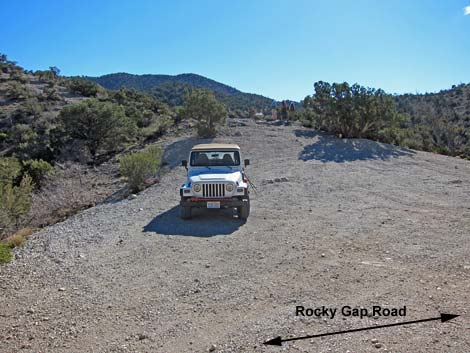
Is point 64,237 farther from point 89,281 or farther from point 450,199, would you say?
point 450,199

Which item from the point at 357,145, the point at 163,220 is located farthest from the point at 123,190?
the point at 357,145

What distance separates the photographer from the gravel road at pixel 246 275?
13.8 ft

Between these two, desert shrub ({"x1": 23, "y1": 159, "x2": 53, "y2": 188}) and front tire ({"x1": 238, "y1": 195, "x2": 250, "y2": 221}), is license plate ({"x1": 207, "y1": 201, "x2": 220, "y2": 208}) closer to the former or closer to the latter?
front tire ({"x1": 238, "y1": 195, "x2": 250, "y2": 221})

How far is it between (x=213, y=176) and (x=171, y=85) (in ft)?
251

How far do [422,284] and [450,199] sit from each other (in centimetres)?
669

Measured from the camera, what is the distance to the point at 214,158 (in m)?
10.4

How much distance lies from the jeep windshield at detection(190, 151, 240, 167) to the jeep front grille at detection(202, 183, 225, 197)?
3.94 feet

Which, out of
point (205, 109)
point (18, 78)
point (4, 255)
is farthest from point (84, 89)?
point (4, 255)

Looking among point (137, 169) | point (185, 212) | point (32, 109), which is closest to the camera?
point (185, 212)

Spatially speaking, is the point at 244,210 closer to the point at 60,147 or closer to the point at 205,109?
the point at 205,109

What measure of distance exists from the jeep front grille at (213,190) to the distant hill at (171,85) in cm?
6270

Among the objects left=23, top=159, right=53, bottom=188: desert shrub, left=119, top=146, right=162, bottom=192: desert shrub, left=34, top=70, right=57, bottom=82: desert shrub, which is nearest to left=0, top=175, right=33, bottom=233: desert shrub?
left=119, top=146, right=162, bottom=192: desert shrub

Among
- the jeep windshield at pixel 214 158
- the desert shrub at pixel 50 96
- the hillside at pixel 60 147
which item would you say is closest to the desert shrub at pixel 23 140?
the hillside at pixel 60 147

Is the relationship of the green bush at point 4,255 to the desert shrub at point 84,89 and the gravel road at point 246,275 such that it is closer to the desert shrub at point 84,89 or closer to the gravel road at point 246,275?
the gravel road at point 246,275
